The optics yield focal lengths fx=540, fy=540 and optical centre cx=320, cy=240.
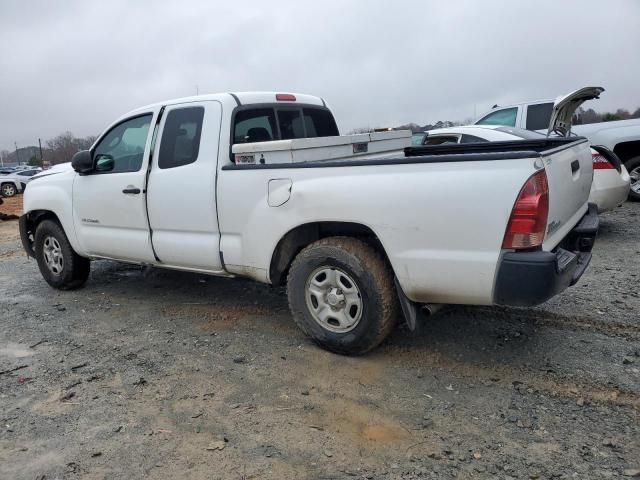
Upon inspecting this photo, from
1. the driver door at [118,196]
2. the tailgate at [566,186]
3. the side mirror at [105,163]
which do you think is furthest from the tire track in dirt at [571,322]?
the side mirror at [105,163]

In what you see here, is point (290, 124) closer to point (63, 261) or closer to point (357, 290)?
point (357, 290)

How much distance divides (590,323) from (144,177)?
397 centimetres

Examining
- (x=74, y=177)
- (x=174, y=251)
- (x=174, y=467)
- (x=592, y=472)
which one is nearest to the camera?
(x=592, y=472)

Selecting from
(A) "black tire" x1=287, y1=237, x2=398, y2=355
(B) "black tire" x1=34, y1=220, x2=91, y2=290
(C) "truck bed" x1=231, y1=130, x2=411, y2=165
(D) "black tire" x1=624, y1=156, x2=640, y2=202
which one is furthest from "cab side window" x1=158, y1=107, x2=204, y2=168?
(D) "black tire" x1=624, y1=156, x2=640, y2=202

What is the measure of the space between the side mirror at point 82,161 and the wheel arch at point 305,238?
2387 millimetres

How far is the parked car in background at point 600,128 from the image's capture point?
934 cm

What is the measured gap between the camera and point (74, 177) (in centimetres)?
557

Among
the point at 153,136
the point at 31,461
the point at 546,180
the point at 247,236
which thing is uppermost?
the point at 153,136

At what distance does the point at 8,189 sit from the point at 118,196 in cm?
2430

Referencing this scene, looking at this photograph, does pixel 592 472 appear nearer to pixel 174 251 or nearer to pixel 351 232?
pixel 351 232

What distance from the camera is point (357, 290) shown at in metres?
3.72

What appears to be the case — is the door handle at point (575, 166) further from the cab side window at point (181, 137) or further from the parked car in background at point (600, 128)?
the parked car in background at point (600, 128)

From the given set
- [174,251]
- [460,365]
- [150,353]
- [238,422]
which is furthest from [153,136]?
[460,365]

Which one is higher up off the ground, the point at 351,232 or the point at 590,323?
the point at 351,232
